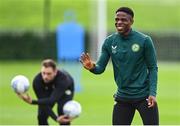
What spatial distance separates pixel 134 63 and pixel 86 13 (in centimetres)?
5638

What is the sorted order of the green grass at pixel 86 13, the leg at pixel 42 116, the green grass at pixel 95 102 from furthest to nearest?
the green grass at pixel 86 13
the green grass at pixel 95 102
the leg at pixel 42 116

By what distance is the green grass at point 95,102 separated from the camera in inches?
883

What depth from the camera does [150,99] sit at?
12.2 m

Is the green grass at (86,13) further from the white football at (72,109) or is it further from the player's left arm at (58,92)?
the white football at (72,109)

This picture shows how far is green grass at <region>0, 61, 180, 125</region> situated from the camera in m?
22.4

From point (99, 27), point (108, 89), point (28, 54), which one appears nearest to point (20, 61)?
point (28, 54)

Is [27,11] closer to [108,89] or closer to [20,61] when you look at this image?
[20,61]

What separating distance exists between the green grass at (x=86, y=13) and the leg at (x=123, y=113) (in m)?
50.0

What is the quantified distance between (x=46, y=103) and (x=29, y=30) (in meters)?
41.8

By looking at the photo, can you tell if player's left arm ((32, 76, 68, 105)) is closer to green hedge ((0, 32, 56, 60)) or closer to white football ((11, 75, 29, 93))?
white football ((11, 75, 29, 93))

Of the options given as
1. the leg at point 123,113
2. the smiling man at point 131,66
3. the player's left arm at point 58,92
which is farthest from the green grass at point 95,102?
the smiling man at point 131,66

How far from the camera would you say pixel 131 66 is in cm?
1244

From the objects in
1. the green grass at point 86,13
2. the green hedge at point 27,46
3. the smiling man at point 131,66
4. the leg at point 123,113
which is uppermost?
the smiling man at point 131,66

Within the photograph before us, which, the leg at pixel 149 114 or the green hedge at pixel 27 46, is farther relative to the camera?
the green hedge at pixel 27 46
